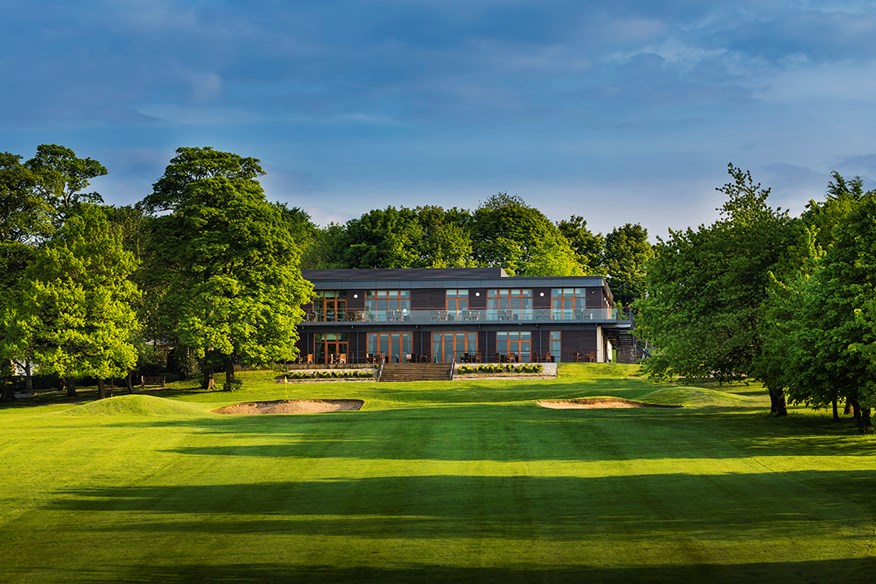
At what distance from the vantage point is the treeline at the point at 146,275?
59000 millimetres

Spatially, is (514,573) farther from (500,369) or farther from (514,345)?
(514,345)

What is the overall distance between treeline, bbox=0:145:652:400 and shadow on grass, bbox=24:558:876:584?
146 ft

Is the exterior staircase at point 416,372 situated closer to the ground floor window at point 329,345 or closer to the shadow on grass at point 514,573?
the ground floor window at point 329,345

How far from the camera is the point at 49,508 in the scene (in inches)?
891

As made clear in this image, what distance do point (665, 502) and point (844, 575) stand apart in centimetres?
595

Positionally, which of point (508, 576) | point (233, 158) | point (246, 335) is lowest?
point (508, 576)

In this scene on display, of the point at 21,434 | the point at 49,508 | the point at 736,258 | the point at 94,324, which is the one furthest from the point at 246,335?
the point at 49,508

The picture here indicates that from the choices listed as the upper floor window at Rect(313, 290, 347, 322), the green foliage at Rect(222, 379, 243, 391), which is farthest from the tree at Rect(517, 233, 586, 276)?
the green foliage at Rect(222, 379, 243, 391)

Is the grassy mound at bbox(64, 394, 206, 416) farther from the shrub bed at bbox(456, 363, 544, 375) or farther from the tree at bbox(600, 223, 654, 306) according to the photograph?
the tree at bbox(600, 223, 654, 306)

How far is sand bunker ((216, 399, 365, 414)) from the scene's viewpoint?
51.9 m

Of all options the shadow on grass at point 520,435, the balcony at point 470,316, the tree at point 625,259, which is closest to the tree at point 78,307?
the shadow on grass at point 520,435

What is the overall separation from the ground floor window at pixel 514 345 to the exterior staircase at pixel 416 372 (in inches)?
256

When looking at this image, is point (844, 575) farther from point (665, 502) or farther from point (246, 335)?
point (246, 335)

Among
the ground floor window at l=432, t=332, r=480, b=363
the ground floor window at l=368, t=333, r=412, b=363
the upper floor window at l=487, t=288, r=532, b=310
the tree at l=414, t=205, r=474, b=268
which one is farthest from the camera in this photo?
the tree at l=414, t=205, r=474, b=268
